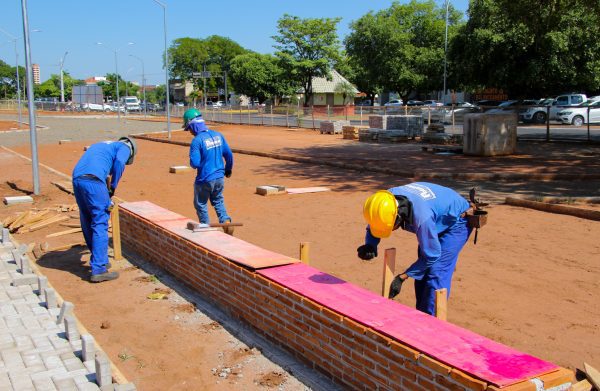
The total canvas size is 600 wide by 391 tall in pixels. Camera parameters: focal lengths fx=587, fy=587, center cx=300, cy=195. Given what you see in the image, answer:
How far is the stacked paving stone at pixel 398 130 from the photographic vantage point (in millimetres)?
26656

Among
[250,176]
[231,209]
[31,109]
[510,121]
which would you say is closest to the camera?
[231,209]

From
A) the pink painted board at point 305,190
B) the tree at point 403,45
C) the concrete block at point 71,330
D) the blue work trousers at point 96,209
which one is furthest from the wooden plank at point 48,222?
the tree at point 403,45

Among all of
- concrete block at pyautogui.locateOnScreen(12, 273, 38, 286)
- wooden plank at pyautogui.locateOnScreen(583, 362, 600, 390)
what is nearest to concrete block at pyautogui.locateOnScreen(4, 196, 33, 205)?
concrete block at pyautogui.locateOnScreen(12, 273, 38, 286)

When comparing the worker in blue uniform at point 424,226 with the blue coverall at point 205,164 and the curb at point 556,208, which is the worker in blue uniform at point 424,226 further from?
the curb at point 556,208

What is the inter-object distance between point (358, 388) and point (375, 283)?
8.39 ft

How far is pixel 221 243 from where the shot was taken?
6.09m

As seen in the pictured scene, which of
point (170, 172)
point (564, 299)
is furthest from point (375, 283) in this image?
point (170, 172)

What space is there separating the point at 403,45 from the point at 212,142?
43.5 meters

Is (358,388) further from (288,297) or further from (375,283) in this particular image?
(375,283)

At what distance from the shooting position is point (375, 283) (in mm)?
6352

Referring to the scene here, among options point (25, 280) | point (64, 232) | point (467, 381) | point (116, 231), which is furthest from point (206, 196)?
point (467, 381)

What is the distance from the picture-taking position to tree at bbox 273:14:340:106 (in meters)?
54.6

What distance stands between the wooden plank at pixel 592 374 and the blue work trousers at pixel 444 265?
110cm

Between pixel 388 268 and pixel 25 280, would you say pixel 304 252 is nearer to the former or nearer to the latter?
pixel 388 268
